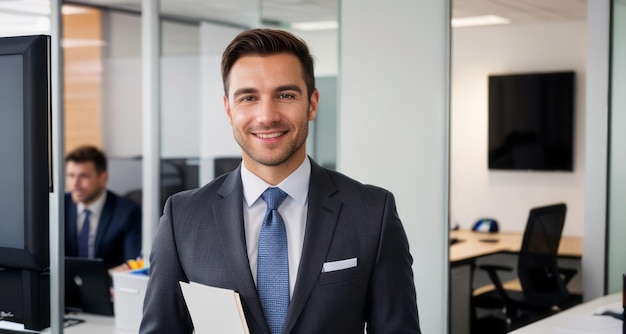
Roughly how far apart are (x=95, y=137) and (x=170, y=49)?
9.23 feet

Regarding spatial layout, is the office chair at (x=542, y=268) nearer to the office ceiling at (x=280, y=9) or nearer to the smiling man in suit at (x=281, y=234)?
the office ceiling at (x=280, y=9)

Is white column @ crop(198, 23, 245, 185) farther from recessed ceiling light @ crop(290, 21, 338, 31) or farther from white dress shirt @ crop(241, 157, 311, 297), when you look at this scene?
white dress shirt @ crop(241, 157, 311, 297)

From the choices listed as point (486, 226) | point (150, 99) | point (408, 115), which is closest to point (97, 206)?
point (150, 99)

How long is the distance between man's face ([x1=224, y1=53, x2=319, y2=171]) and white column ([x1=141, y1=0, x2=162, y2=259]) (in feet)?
10.2

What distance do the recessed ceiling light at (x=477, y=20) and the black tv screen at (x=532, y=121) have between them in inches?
32.9

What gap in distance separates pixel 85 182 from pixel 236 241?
371cm

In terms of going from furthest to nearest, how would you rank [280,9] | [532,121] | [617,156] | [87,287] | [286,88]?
1. [532,121]
2. [280,9]
3. [87,287]
4. [617,156]
5. [286,88]

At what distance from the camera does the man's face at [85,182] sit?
5.21m

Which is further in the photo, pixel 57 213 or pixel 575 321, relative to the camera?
pixel 57 213

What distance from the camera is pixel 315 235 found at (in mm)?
1812

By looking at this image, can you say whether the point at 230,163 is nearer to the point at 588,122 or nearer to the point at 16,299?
the point at 588,122

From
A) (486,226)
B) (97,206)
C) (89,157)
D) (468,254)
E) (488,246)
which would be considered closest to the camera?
(97,206)

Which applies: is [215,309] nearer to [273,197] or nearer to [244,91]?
[273,197]

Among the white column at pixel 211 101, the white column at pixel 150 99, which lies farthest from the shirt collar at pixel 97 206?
the white column at pixel 211 101
